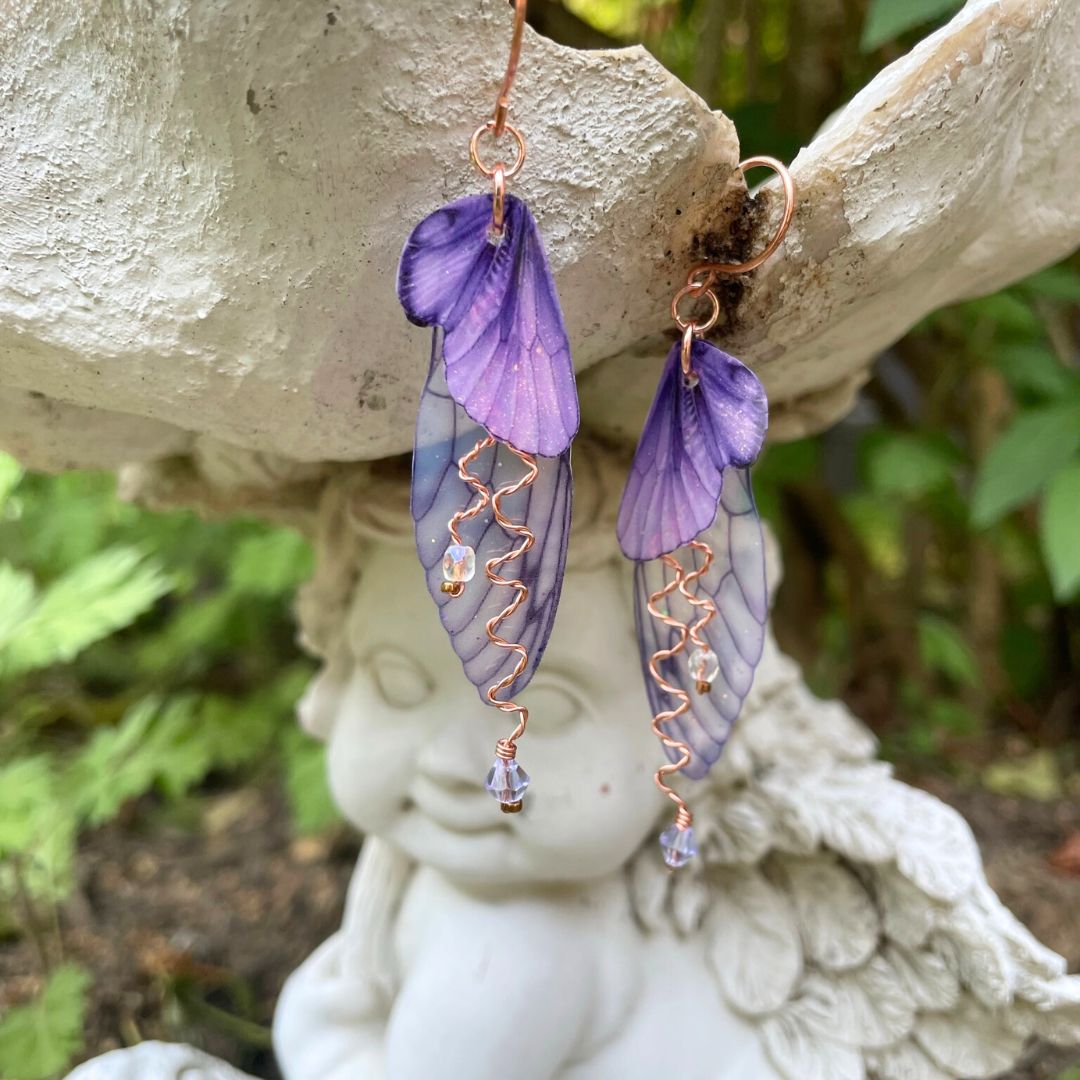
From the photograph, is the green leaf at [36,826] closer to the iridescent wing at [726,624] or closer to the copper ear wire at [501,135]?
the iridescent wing at [726,624]

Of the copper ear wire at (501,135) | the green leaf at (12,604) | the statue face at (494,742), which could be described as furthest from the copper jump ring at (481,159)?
the green leaf at (12,604)

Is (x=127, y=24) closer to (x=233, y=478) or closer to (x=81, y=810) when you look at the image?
(x=233, y=478)

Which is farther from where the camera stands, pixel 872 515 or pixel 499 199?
pixel 872 515

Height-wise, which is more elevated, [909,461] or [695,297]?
[695,297]

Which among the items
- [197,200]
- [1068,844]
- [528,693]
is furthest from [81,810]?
[1068,844]

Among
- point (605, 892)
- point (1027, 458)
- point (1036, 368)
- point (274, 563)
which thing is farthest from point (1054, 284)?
point (274, 563)

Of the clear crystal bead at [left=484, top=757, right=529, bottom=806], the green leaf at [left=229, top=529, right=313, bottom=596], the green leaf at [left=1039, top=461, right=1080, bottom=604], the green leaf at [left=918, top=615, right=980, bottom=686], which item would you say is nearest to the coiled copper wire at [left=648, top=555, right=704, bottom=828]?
the clear crystal bead at [left=484, top=757, right=529, bottom=806]

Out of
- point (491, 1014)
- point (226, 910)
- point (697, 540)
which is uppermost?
point (697, 540)

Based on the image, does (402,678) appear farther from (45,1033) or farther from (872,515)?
(872,515)
